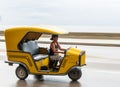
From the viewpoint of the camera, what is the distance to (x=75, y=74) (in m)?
9.84

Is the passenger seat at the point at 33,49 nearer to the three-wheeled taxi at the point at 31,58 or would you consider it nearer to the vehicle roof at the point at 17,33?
the three-wheeled taxi at the point at 31,58

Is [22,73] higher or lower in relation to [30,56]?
lower

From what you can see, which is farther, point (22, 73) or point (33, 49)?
point (33, 49)

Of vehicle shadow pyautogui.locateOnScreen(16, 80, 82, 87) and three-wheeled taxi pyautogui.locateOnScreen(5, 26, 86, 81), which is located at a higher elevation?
three-wheeled taxi pyautogui.locateOnScreen(5, 26, 86, 81)

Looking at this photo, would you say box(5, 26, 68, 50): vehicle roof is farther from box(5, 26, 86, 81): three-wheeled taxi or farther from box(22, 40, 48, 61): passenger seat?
box(22, 40, 48, 61): passenger seat

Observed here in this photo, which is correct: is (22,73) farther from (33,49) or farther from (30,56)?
(33,49)

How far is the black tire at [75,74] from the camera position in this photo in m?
9.73

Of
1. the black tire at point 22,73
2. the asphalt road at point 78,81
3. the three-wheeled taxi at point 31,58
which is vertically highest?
the three-wheeled taxi at point 31,58

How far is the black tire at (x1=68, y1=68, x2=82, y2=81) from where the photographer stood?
31.9 ft

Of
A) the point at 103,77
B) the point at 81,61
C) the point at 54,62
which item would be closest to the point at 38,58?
the point at 54,62

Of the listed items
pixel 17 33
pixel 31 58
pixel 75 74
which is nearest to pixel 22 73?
pixel 31 58

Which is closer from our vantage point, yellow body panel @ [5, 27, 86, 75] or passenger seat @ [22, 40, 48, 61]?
yellow body panel @ [5, 27, 86, 75]

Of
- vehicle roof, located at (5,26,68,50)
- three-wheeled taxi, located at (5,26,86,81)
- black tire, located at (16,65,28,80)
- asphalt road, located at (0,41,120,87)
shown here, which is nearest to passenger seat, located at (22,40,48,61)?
three-wheeled taxi, located at (5,26,86,81)

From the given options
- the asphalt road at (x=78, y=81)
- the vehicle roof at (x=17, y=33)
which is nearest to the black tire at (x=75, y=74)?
the asphalt road at (x=78, y=81)
